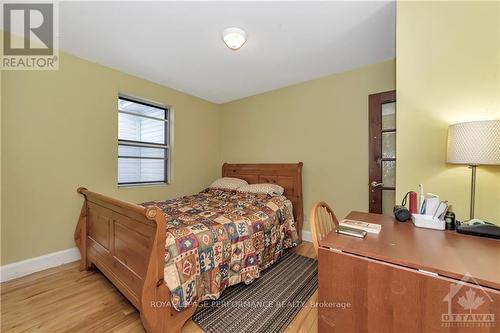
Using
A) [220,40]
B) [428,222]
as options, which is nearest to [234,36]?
[220,40]

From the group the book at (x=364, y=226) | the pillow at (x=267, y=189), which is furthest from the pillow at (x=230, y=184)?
the book at (x=364, y=226)

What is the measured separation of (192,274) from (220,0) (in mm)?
2057

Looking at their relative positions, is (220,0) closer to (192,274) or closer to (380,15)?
Result: (380,15)

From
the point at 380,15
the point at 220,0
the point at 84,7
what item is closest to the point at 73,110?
the point at 84,7

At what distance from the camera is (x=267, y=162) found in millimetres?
3439

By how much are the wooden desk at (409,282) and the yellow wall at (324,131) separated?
1.52 m

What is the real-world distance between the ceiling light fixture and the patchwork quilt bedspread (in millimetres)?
1661

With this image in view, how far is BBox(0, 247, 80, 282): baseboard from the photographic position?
196 cm

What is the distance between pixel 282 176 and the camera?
318 centimetres

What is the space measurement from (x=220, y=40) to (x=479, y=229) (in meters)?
2.45

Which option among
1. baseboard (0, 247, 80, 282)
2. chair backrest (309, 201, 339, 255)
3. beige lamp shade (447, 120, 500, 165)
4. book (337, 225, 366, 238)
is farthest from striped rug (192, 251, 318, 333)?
baseboard (0, 247, 80, 282)

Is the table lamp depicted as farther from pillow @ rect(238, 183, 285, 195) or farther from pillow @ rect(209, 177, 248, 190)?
pillow @ rect(209, 177, 248, 190)

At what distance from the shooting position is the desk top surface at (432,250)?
2.65 ft

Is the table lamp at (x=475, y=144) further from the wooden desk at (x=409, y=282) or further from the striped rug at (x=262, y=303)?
the striped rug at (x=262, y=303)
